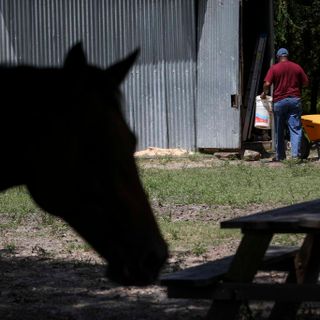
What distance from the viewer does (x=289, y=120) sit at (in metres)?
19.0

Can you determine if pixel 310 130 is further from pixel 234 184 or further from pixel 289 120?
pixel 234 184

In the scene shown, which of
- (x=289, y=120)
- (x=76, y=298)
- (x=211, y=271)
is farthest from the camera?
(x=289, y=120)

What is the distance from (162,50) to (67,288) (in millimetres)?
13496

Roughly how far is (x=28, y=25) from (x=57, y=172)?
18.0 m

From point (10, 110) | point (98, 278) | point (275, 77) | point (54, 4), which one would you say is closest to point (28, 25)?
point (54, 4)

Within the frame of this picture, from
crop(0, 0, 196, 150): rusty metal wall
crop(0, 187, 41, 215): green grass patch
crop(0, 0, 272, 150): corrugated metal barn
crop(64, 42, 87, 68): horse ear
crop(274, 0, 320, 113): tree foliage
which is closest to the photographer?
crop(64, 42, 87, 68): horse ear

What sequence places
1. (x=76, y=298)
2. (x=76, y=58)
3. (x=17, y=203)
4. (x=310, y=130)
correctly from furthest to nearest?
(x=310, y=130)
(x=17, y=203)
(x=76, y=298)
(x=76, y=58)

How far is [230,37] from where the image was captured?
20438 millimetres

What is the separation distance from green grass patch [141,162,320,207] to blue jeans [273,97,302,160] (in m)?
0.86

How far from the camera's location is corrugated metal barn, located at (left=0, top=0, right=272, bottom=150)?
2067cm

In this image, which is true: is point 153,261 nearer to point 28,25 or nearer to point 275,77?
point 275,77

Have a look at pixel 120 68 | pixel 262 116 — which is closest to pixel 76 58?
pixel 120 68

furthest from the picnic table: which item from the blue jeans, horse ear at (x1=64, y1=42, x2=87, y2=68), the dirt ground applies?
the blue jeans

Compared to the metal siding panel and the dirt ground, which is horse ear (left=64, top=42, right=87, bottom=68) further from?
the metal siding panel
